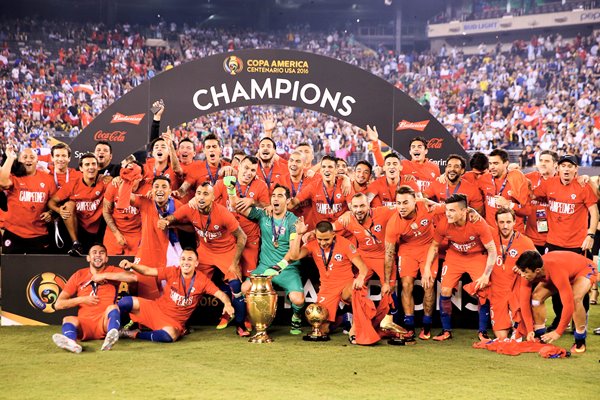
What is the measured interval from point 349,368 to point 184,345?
169cm

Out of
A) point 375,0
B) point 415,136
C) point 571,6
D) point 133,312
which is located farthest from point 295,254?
point 375,0

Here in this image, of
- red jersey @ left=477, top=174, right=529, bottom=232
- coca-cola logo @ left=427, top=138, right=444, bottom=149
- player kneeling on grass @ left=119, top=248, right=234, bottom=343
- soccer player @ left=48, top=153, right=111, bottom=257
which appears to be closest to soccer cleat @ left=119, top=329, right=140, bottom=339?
player kneeling on grass @ left=119, top=248, right=234, bottom=343

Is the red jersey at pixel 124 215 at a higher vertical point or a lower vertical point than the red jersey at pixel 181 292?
higher

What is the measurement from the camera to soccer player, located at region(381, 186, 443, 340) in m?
7.39

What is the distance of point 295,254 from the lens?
7539 mm

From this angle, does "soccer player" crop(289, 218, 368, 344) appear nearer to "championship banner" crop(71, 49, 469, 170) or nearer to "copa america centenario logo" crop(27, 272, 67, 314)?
"championship banner" crop(71, 49, 469, 170)

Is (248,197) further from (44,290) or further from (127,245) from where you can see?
(44,290)

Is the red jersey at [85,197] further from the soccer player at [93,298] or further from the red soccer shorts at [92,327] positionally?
the red soccer shorts at [92,327]

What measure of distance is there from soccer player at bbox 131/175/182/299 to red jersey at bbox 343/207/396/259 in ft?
5.87

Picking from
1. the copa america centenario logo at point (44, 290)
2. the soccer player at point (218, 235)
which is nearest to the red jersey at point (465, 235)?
the soccer player at point (218, 235)

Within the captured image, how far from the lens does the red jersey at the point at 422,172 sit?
859 cm

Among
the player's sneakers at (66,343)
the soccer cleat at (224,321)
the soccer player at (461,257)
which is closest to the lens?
the player's sneakers at (66,343)

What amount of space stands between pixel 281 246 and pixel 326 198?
2.68 ft

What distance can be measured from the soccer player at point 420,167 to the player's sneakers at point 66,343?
13.4 ft
